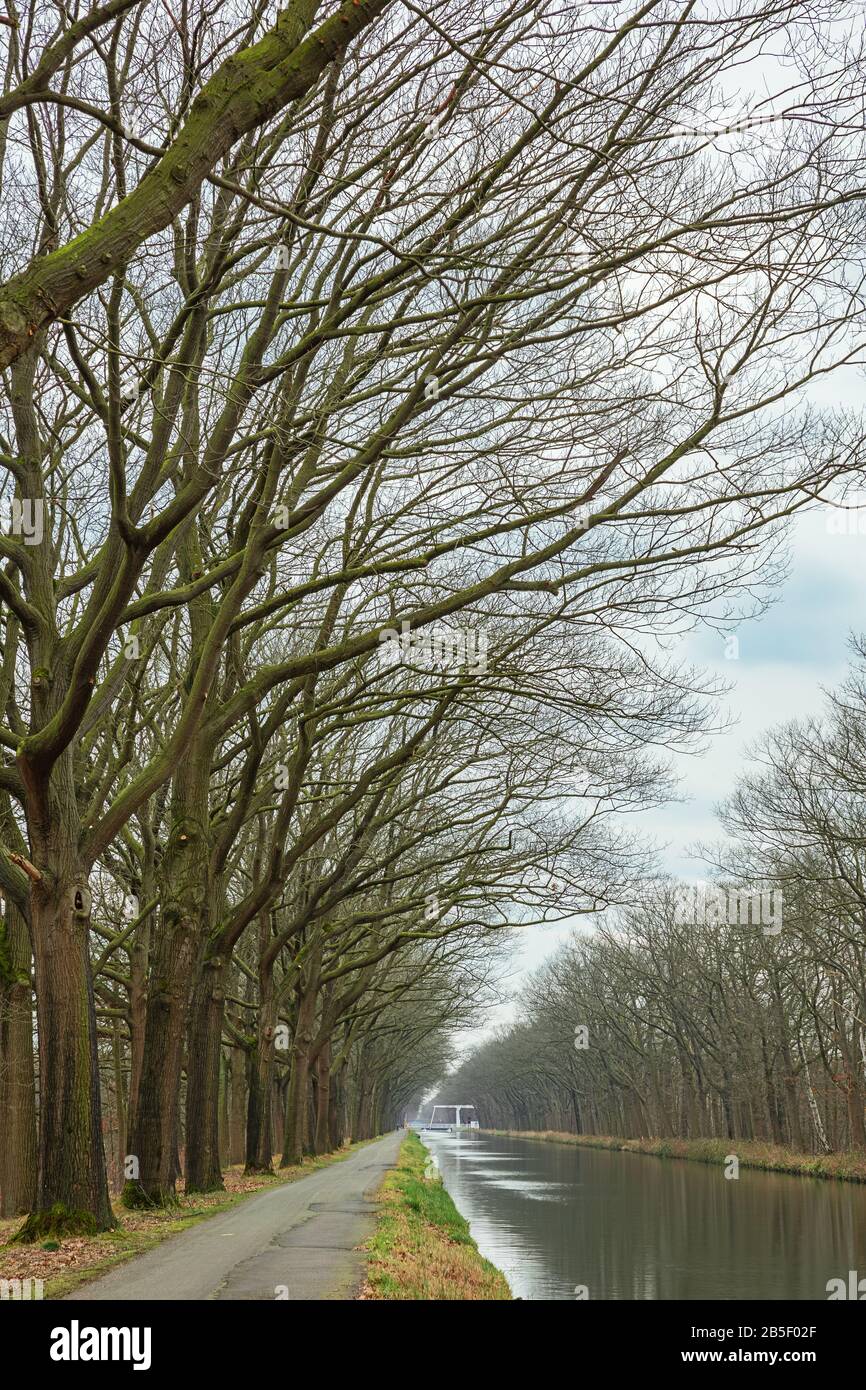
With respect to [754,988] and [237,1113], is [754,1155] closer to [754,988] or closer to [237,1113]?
[754,988]

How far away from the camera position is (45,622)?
12.8 meters

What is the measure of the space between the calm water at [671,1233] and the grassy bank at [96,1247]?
441 centimetres

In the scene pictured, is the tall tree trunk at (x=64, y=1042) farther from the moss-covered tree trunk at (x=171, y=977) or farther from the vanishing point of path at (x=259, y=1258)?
the moss-covered tree trunk at (x=171, y=977)

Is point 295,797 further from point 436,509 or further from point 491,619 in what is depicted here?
point 436,509

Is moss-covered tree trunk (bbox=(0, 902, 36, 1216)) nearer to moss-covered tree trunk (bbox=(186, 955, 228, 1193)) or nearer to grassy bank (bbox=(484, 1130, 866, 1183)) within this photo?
moss-covered tree trunk (bbox=(186, 955, 228, 1193))

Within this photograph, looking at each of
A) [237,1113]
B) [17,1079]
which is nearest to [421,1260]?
[17,1079]

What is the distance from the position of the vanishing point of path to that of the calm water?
10.0 feet

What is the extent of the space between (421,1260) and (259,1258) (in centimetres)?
159

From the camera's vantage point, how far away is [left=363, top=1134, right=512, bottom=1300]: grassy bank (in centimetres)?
1002

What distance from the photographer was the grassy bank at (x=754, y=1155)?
1464 inches

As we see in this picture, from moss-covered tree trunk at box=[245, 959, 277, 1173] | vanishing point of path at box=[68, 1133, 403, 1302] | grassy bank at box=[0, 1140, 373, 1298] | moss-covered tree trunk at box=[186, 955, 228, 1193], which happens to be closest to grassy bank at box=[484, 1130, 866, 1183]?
moss-covered tree trunk at box=[245, 959, 277, 1173]

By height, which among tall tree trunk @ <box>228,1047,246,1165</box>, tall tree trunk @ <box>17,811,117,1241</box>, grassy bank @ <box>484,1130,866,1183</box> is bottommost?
grassy bank @ <box>484,1130,866,1183</box>

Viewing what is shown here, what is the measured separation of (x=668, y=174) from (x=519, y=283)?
1.58 m

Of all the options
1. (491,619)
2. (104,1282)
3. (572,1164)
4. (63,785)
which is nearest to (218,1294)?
(104,1282)
